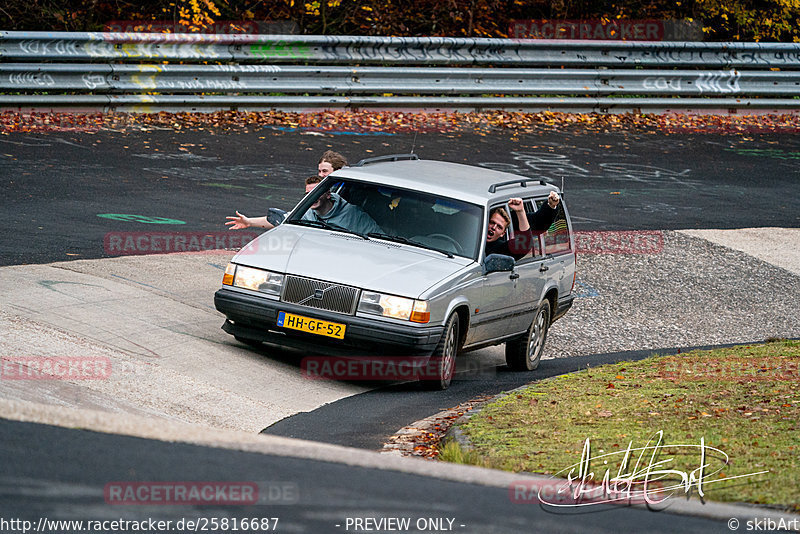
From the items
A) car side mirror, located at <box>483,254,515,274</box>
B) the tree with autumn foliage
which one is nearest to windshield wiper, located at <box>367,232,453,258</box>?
car side mirror, located at <box>483,254,515,274</box>

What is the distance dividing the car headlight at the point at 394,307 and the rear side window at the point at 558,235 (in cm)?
258

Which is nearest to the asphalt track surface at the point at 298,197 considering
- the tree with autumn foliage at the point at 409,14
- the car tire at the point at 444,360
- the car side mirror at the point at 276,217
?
the car tire at the point at 444,360

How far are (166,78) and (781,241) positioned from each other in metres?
10.3

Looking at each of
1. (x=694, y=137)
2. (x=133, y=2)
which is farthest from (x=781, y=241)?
(x=133, y=2)

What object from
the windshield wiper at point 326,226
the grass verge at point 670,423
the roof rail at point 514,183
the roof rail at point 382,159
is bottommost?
the grass verge at point 670,423

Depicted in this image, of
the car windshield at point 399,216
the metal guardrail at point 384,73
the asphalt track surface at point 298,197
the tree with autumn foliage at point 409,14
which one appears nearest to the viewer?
the asphalt track surface at point 298,197

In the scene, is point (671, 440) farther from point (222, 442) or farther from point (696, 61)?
point (696, 61)

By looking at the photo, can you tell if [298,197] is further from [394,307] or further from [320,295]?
[394,307]

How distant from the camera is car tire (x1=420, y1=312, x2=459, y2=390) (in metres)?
9.02

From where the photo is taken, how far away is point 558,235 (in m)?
11.3

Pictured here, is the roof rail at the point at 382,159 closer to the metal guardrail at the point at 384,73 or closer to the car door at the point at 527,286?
the car door at the point at 527,286

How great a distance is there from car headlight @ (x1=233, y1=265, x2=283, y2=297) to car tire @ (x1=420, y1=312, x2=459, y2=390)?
4.35 feet

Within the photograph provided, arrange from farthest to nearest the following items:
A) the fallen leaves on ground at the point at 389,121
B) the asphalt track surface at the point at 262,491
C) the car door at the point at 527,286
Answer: the fallen leaves on ground at the point at 389,121 < the car door at the point at 527,286 < the asphalt track surface at the point at 262,491

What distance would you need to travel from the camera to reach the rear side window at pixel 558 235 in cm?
1102
